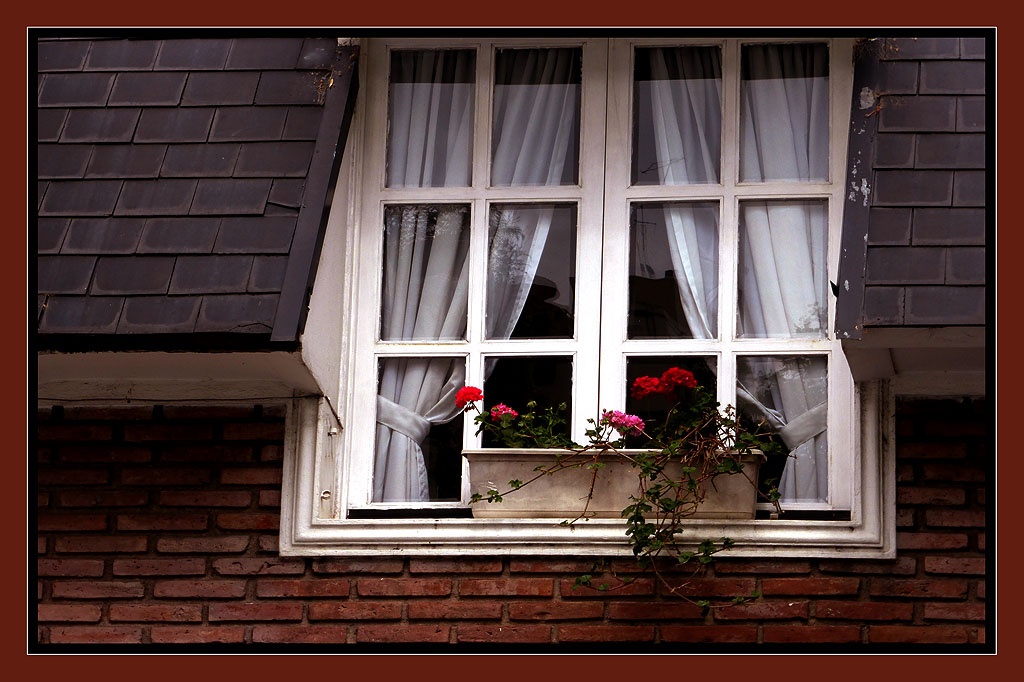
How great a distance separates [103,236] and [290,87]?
37.4 inches

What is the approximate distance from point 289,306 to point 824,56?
242 centimetres

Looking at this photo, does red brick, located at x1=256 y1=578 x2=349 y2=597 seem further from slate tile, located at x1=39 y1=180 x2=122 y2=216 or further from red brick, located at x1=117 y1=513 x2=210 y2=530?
slate tile, located at x1=39 y1=180 x2=122 y2=216

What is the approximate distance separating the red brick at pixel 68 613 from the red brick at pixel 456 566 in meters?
1.18

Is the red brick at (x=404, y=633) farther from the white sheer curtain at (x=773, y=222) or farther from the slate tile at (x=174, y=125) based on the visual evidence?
the slate tile at (x=174, y=125)

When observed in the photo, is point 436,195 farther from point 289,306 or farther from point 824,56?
Result: point 824,56

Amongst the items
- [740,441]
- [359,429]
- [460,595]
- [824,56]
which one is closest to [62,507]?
[359,429]

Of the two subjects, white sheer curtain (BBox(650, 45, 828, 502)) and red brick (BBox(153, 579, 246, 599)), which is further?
white sheer curtain (BBox(650, 45, 828, 502))

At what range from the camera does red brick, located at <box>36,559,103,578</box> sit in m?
5.95

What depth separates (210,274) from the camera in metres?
5.72

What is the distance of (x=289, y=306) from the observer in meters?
5.60

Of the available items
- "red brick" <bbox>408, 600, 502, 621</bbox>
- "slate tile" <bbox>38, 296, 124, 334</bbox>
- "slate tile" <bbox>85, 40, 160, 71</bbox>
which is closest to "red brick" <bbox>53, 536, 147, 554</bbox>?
"slate tile" <bbox>38, 296, 124, 334</bbox>

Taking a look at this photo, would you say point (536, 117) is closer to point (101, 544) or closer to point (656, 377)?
point (656, 377)

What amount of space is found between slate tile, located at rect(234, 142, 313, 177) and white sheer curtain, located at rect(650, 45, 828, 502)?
142cm

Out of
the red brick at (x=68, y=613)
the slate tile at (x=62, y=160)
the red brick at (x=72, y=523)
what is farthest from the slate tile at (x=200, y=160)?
the red brick at (x=68, y=613)
